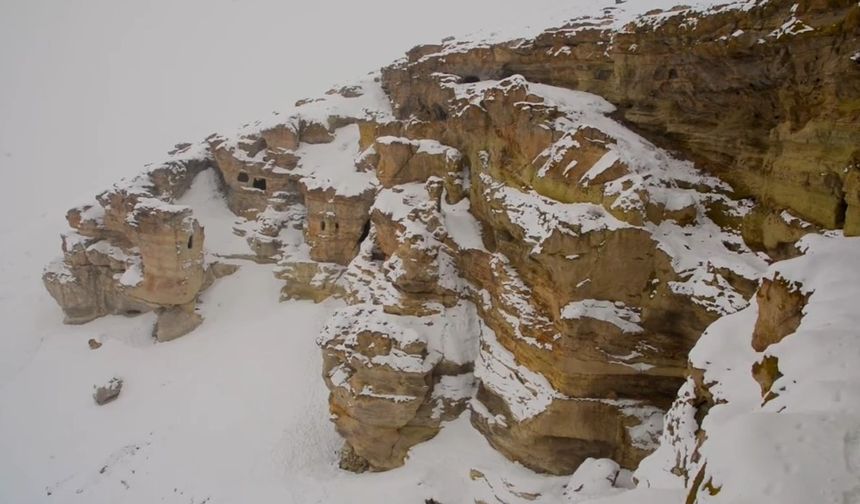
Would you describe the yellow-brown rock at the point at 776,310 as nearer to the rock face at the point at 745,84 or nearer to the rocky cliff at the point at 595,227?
the rocky cliff at the point at 595,227

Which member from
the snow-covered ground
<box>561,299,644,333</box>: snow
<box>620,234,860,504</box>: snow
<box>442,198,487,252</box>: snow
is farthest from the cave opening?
<box>620,234,860,504</box>: snow

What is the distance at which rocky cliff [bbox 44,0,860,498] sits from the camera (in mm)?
9383

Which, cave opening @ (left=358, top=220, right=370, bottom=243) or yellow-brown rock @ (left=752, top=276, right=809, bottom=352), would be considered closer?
yellow-brown rock @ (left=752, top=276, right=809, bottom=352)

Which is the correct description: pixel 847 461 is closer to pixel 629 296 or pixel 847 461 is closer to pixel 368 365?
pixel 629 296

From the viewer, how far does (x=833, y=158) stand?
8867 mm

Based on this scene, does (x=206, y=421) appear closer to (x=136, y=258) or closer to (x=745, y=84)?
(x=136, y=258)

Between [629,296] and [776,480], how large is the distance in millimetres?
8512

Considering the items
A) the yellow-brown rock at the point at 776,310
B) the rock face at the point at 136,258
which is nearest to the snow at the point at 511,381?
the yellow-brown rock at the point at 776,310

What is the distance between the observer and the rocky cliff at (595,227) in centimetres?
938

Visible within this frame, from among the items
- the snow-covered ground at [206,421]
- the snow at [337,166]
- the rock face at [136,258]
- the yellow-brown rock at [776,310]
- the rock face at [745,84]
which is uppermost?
the rock face at [745,84]

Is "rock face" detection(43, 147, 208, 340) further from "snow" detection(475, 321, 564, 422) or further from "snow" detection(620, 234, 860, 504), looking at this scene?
"snow" detection(620, 234, 860, 504)

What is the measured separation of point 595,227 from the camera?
12.0 meters

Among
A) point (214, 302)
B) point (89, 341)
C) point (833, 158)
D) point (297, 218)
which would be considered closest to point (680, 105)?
point (833, 158)

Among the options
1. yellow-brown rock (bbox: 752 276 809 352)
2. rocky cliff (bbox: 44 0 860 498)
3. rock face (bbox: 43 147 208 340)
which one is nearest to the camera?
yellow-brown rock (bbox: 752 276 809 352)
